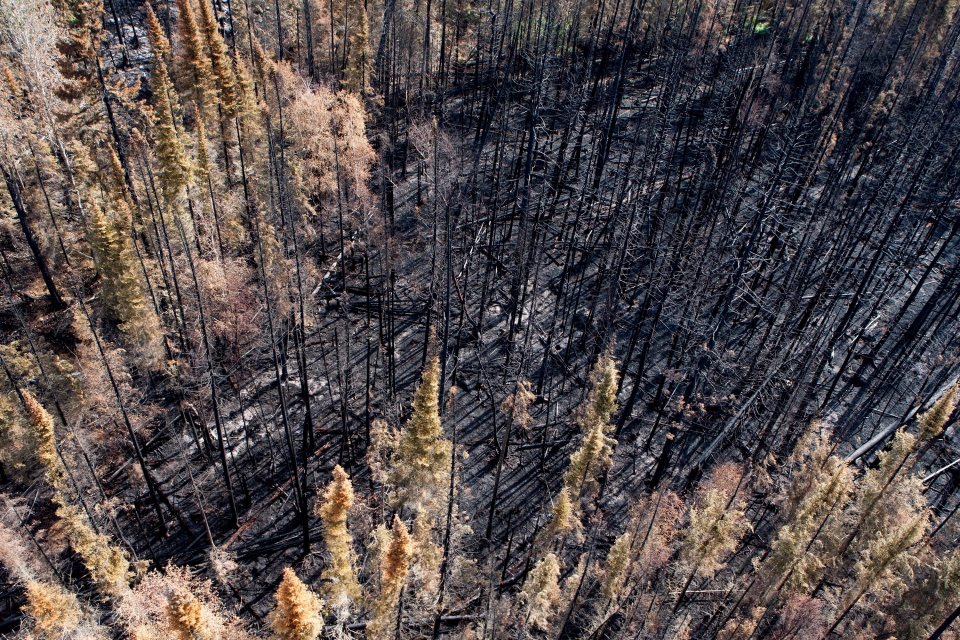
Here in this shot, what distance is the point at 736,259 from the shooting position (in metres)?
47.9

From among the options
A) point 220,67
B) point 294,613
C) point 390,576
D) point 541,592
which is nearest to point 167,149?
point 220,67

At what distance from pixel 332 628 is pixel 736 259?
117 feet

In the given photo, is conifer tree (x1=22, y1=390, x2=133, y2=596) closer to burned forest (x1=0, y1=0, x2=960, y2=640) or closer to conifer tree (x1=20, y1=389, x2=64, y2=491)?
conifer tree (x1=20, y1=389, x2=64, y2=491)

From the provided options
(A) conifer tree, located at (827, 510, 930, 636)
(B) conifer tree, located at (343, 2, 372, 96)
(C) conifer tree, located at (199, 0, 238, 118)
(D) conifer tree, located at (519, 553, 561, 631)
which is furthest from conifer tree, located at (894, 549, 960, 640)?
(C) conifer tree, located at (199, 0, 238, 118)

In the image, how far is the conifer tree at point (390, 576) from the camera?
1136 inches

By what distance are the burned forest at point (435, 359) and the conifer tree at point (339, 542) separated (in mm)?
230

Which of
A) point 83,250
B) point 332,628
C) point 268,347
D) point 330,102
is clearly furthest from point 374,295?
point 332,628

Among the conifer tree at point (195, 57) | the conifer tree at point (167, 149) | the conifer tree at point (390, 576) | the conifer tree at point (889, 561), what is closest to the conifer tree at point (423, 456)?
the conifer tree at point (390, 576)

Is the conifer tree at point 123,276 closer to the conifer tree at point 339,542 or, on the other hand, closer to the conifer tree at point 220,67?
the conifer tree at point 220,67

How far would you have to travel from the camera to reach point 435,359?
3188 centimetres

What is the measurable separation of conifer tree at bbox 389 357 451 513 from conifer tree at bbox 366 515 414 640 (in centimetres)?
271

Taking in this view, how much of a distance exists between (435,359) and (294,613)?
12.4 m

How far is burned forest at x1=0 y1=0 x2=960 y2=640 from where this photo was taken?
3556 cm

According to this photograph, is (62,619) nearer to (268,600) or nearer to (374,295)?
(268,600)
